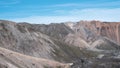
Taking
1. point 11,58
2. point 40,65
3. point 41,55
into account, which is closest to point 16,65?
point 11,58

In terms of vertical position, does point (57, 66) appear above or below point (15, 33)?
below

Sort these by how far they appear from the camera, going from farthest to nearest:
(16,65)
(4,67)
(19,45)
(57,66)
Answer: (19,45), (57,66), (16,65), (4,67)

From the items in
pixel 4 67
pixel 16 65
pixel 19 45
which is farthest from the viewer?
pixel 19 45

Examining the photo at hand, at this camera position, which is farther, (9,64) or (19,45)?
(19,45)

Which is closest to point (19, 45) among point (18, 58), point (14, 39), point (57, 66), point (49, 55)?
point (14, 39)

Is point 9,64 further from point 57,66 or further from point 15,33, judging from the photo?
point 15,33

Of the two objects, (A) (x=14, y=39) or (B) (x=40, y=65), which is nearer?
(B) (x=40, y=65)

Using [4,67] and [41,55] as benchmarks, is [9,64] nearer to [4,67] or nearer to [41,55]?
[4,67]

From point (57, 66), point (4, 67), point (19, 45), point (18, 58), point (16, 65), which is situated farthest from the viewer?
point (19, 45)

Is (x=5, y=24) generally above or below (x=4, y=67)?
above
